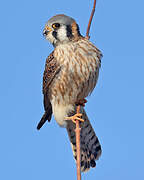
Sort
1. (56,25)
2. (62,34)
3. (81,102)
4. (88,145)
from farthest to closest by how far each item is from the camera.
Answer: (88,145) → (81,102) → (62,34) → (56,25)

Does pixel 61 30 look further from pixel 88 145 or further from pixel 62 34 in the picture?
pixel 88 145

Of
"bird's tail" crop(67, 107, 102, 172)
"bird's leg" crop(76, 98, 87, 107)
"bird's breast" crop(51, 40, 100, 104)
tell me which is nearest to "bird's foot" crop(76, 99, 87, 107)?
"bird's leg" crop(76, 98, 87, 107)

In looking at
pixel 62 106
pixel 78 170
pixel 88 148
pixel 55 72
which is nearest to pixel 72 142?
pixel 88 148

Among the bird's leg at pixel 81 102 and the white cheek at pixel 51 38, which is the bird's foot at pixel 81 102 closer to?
the bird's leg at pixel 81 102

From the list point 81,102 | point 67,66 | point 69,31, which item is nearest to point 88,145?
point 81,102

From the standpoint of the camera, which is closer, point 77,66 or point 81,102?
point 77,66

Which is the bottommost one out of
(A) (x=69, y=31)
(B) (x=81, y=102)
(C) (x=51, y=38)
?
(B) (x=81, y=102)

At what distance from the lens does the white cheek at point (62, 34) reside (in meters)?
4.23

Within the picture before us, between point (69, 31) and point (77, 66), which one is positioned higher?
point (69, 31)

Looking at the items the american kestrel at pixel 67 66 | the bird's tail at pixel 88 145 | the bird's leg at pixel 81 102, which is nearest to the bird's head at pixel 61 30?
the american kestrel at pixel 67 66

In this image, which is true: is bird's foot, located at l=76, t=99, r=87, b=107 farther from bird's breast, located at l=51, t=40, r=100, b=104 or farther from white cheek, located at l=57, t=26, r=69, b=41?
white cheek, located at l=57, t=26, r=69, b=41

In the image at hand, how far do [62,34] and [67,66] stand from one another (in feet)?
1.15

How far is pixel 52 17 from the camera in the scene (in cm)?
420

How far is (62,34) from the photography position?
4301 mm
